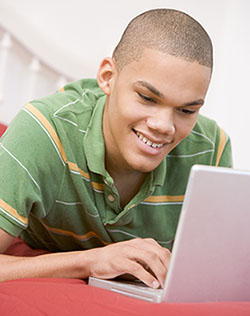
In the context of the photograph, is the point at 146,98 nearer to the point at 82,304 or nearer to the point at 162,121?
the point at 162,121

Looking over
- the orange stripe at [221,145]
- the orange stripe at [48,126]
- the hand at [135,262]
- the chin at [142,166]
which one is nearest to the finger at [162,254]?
the hand at [135,262]

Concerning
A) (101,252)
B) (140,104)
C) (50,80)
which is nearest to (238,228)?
(101,252)

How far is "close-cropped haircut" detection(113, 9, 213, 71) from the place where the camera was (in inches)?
43.1

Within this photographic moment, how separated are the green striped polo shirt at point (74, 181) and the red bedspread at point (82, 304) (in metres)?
0.24

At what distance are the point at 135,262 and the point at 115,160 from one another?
380mm

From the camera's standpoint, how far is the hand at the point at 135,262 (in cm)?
91

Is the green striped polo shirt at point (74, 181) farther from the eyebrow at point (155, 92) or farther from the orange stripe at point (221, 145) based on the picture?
the eyebrow at point (155, 92)

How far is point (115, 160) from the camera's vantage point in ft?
4.15

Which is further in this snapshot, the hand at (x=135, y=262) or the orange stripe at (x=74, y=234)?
the orange stripe at (x=74, y=234)

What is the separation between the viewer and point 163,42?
111 cm

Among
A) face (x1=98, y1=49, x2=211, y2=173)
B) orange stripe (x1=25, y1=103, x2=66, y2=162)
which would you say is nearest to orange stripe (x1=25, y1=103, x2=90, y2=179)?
orange stripe (x1=25, y1=103, x2=66, y2=162)

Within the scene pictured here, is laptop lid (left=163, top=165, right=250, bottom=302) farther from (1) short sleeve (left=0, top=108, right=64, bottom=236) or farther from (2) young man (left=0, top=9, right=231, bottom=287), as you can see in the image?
(1) short sleeve (left=0, top=108, right=64, bottom=236)

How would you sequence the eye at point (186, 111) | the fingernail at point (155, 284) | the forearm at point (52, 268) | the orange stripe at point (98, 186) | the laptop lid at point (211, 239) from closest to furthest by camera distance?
1. the laptop lid at point (211, 239)
2. the fingernail at point (155, 284)
3. the forearm at point (52, 268)
4. the eye at point (186, 111)
5. the orange stripe at point (98, 186)

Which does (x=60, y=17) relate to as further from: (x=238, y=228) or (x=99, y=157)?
(x=238, y=228)
